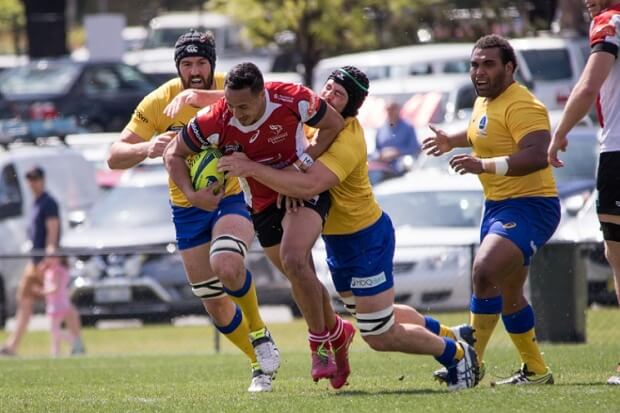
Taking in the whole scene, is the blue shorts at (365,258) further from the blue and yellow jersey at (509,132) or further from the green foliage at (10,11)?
the green foliage at (10,11)

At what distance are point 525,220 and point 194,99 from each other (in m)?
2.09

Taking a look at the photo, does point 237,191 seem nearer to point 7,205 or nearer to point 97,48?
point 7,205

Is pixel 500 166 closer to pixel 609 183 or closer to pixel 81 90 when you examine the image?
pixel 609 183

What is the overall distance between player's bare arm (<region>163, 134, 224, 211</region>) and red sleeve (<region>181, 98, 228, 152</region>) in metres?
0.08

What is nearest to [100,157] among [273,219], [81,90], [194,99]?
[81,90]

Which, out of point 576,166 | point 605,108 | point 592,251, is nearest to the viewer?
point 605,108

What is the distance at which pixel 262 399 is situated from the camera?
8.77m

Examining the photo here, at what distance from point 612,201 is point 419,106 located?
1612 centimetres

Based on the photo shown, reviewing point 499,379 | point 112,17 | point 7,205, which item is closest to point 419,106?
point 7,205

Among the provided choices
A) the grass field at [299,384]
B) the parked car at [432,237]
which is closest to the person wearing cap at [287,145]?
the grass field at [299,384]

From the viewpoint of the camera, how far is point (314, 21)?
29.9 metres

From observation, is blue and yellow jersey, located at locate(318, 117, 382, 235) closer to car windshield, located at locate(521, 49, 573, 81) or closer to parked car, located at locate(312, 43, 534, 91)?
car windshield, located at locate(521, 49, 573, 81)

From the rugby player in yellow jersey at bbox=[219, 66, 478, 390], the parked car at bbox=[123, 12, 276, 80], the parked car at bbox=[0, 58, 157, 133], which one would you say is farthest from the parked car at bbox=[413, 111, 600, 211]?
the parked car at bbox=[123, 12, 276, 80]

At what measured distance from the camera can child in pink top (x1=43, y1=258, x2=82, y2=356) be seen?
16484 millimetres
